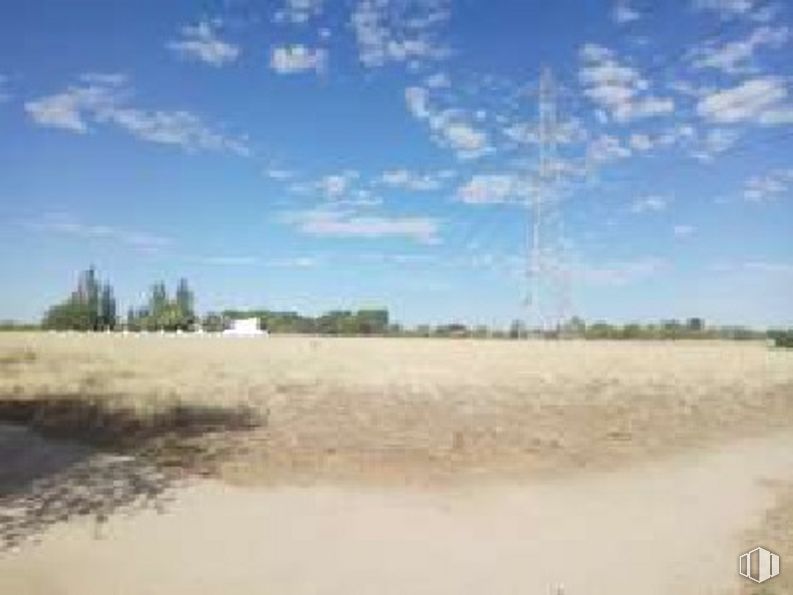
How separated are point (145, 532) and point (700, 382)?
33.5 meters

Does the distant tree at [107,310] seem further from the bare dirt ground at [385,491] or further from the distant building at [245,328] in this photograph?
the bare dirt ground at [385,491]

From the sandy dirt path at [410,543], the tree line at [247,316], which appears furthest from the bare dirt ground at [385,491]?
the tree line at [247,316]

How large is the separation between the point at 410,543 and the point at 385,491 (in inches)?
128

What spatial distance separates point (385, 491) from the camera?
15.6 m

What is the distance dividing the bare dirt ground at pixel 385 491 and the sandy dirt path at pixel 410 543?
0.04 m

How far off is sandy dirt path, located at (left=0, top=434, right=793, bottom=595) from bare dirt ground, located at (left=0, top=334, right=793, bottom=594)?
0.14 feet

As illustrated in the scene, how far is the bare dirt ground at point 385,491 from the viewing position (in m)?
10.9

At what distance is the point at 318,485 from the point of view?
625 inches

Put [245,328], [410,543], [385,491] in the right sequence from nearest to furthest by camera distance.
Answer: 1. [410,543]
2. [385,491]
3. [245,328]

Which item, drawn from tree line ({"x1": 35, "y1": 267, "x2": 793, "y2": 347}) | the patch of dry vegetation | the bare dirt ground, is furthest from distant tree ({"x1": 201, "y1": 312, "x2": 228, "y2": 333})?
the bare dirt ground

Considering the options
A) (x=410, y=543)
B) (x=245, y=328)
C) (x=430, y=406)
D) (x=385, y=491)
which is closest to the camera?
(x=410, y=543)

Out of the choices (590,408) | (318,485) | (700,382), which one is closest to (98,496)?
(318,485)

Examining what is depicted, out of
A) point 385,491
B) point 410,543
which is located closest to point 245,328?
point 385,491

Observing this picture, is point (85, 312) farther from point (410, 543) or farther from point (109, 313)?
point (410, 543)
